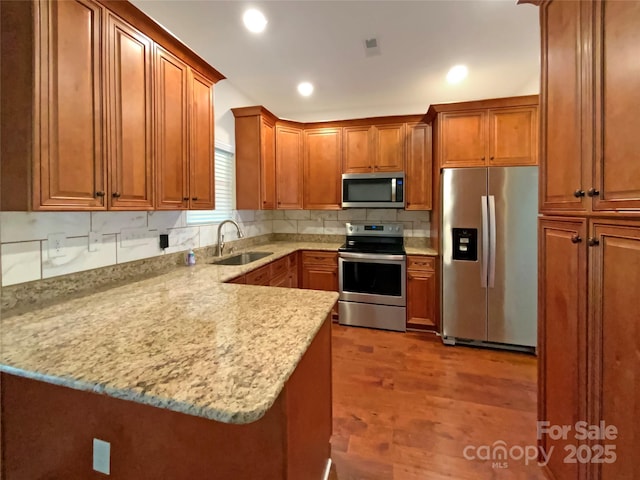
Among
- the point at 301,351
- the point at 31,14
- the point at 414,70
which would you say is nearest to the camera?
the point at 301,351

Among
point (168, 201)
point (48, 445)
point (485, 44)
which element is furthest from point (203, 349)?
point (485, 44)

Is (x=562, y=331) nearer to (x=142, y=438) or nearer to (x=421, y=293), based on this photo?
(x=142, y=438)

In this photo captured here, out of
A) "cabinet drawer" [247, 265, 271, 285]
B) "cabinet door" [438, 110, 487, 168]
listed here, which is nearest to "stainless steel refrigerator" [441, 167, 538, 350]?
"cabinet door" [438, 110, 487, 168]

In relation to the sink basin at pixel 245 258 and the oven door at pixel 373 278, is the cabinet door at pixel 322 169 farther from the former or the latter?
the sink basin at pixel 245 258

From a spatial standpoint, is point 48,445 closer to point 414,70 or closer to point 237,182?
point 237,182

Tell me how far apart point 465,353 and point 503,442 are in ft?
3.80

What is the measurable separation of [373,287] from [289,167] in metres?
1.87

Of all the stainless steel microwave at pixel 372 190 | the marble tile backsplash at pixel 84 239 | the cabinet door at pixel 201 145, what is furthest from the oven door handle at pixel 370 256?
the cabinet door at pixel 201 145

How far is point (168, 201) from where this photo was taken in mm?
1865

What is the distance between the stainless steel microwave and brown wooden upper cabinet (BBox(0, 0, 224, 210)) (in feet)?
6.79

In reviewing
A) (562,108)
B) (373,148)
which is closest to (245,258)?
(373,148)

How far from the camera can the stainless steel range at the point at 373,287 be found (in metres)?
3.24

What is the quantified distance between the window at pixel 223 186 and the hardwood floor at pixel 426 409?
6.03ft

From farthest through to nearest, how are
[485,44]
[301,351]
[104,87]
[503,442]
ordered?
[485,44] → [503,442] → [104,87] → [301,351]
